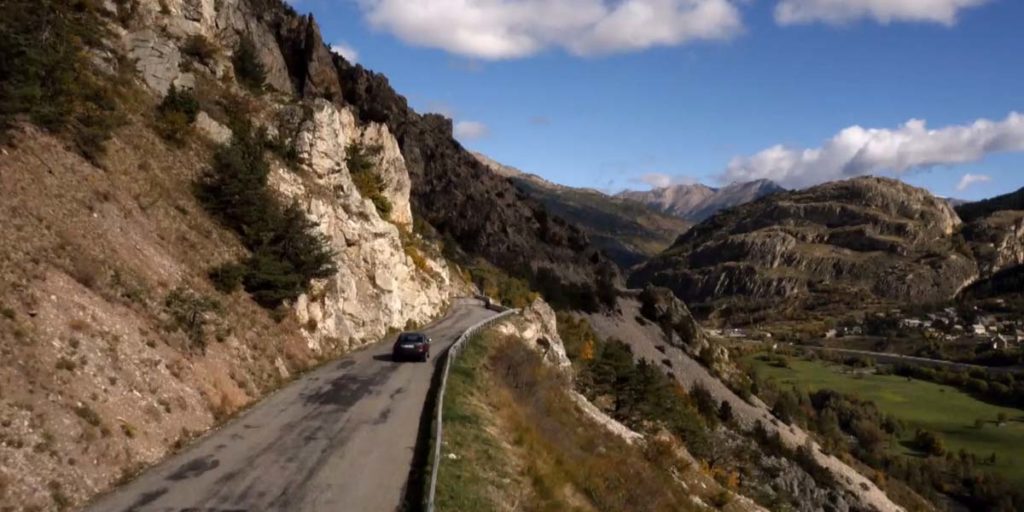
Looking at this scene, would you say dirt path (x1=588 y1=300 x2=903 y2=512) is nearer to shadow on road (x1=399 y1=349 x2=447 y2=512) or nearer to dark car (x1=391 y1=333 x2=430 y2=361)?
dark car (x1=391 y1=333 x2=430 y2=361)

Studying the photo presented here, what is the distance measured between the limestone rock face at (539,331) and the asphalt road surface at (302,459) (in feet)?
56.8

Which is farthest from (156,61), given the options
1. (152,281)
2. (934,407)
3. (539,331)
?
(934,407)

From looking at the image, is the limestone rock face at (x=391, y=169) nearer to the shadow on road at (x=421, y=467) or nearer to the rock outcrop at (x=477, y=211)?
the rock outcrop at (x=477, y=211)

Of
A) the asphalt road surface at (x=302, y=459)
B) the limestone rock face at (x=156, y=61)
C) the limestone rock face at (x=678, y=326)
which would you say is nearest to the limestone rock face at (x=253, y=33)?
the limestone rock face at (x=156, y=61)

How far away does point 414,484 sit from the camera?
13703 mm

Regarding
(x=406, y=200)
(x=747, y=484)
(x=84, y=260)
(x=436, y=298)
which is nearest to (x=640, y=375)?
(x=747, y=484)

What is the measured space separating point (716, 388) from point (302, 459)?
218 ft

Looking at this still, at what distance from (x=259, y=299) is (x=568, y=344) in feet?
114

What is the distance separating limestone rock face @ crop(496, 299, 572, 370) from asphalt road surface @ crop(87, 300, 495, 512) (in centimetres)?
1732

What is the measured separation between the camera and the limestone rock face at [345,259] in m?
30.4

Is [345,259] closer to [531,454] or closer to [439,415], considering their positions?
[439,415]

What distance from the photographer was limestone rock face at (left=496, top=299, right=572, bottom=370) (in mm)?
40875

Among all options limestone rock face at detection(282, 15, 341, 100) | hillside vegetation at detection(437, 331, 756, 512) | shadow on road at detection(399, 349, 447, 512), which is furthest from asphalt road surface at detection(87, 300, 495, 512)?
limestone rock face at detection(282, 15, 341, 100)

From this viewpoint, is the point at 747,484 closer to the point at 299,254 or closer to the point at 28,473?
the point at 299,254
